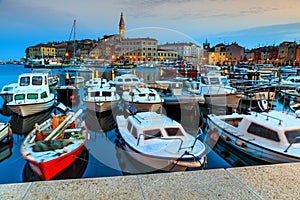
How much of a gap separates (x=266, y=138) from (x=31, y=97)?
42.1 feet

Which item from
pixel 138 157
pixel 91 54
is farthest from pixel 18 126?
pixel 91 54

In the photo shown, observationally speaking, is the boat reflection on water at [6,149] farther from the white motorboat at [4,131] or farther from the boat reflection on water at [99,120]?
the boat reflection on water at [99,120]

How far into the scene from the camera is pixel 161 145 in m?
7.02

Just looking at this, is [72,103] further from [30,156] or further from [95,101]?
[30,156]

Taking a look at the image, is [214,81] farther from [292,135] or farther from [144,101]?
[292,135]

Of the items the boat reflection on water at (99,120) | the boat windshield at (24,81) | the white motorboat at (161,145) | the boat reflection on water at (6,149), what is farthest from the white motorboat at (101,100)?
the white motorboat at (161,145)

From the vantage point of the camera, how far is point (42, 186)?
88.7 inches

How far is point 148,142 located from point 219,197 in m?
5.19

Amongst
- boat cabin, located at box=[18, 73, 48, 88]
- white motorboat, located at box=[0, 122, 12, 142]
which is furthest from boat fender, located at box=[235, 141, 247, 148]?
boat cabin, located at box=[18, 73, 48, 88]

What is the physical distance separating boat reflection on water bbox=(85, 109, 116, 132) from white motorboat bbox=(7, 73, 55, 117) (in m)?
2.71

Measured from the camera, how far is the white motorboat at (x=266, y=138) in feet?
23.4

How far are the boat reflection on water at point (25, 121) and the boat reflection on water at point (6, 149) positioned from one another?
155 cm

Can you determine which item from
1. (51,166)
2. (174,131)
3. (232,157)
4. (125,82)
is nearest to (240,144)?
(232,157)

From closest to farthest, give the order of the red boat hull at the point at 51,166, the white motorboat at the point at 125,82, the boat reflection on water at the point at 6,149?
1. the red boat hull at the point at 51,166
2. the boat reflection on water at the point at 6,149
3. the white motorboat at the point at 125,82
